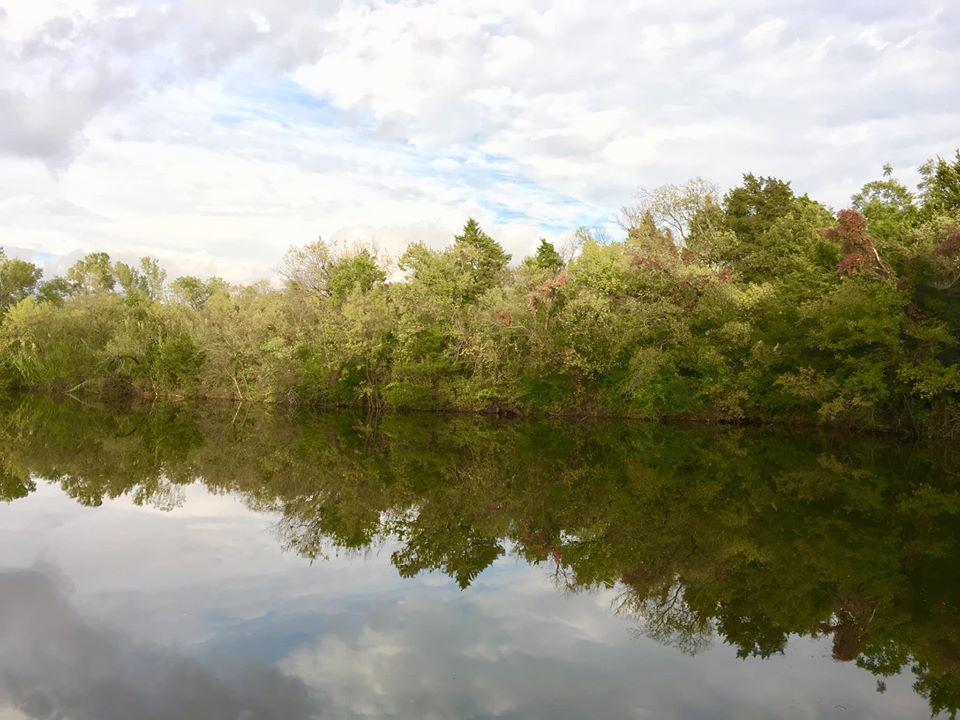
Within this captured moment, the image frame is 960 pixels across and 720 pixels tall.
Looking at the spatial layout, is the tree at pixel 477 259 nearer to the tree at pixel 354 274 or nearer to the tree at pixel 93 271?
the tree at pixel 354 274

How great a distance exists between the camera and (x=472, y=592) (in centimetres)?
1005

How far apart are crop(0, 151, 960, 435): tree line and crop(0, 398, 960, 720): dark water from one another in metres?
11.1

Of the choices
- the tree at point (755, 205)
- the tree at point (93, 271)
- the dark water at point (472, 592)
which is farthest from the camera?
the tree at point (93, 271)

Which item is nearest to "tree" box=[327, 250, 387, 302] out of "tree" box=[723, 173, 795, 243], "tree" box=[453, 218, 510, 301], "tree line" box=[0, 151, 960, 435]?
"tree line" box=[0, 151, 960, 435]

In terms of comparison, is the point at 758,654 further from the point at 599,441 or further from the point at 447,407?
the point at 447,407

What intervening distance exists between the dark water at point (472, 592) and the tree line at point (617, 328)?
1113 centimetres

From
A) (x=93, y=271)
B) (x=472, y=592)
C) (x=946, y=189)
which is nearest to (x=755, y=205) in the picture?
(x=946, y=189)

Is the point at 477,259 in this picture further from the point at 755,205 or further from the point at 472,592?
the point at 472,592

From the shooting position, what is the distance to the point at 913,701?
23.4 ft

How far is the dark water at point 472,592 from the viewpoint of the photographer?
22.9 ft

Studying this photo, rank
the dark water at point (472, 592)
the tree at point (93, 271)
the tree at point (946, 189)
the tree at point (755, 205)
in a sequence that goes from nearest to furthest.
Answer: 1. the dark water at point (472, 592)
2. the tree at point (946, 189)
3. the tree at point (755, 205)
4. the tree at point (93, 271)

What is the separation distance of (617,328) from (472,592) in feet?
87.1

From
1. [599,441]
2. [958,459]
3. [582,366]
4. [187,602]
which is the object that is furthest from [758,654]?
[582,366]

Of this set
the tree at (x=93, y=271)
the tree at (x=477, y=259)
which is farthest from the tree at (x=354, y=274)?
the tree at (x=93, y=271)
